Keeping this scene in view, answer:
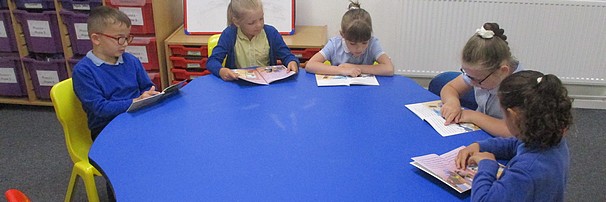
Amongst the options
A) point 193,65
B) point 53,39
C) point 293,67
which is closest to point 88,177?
point 293,67

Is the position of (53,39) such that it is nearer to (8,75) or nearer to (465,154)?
(8,75)

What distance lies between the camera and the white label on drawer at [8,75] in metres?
3.34

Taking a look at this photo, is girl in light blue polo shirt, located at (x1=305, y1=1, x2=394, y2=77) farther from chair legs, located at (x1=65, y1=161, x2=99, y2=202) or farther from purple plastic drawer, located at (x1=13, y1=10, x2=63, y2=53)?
purple plastic drawer, located at (x1=13, y1=10, x2=63, y2=53)

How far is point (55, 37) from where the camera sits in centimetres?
323

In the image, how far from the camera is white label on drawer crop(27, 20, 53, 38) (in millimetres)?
3178

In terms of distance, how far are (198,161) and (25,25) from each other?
8.27 feet

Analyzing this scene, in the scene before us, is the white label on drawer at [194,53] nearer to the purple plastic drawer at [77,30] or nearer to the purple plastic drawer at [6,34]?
the purple plastic drawer at [77,30]

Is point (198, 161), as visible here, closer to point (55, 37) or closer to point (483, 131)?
point (483, 131)

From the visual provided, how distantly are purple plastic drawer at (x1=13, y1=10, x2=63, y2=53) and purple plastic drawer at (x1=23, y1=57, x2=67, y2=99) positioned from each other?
8cm

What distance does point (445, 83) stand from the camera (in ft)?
7.20

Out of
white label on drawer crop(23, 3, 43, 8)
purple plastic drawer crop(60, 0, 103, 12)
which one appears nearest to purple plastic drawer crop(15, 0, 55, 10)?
white label on drawer crop(23, 3, 43, 8)

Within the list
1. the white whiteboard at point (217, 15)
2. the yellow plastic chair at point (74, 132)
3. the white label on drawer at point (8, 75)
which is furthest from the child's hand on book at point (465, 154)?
the white label on drawer at point (8, 75)

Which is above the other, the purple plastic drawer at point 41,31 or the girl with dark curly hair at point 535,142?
the girl with dark curly hair at point 535,142

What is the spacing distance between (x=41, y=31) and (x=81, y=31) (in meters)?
0.30
